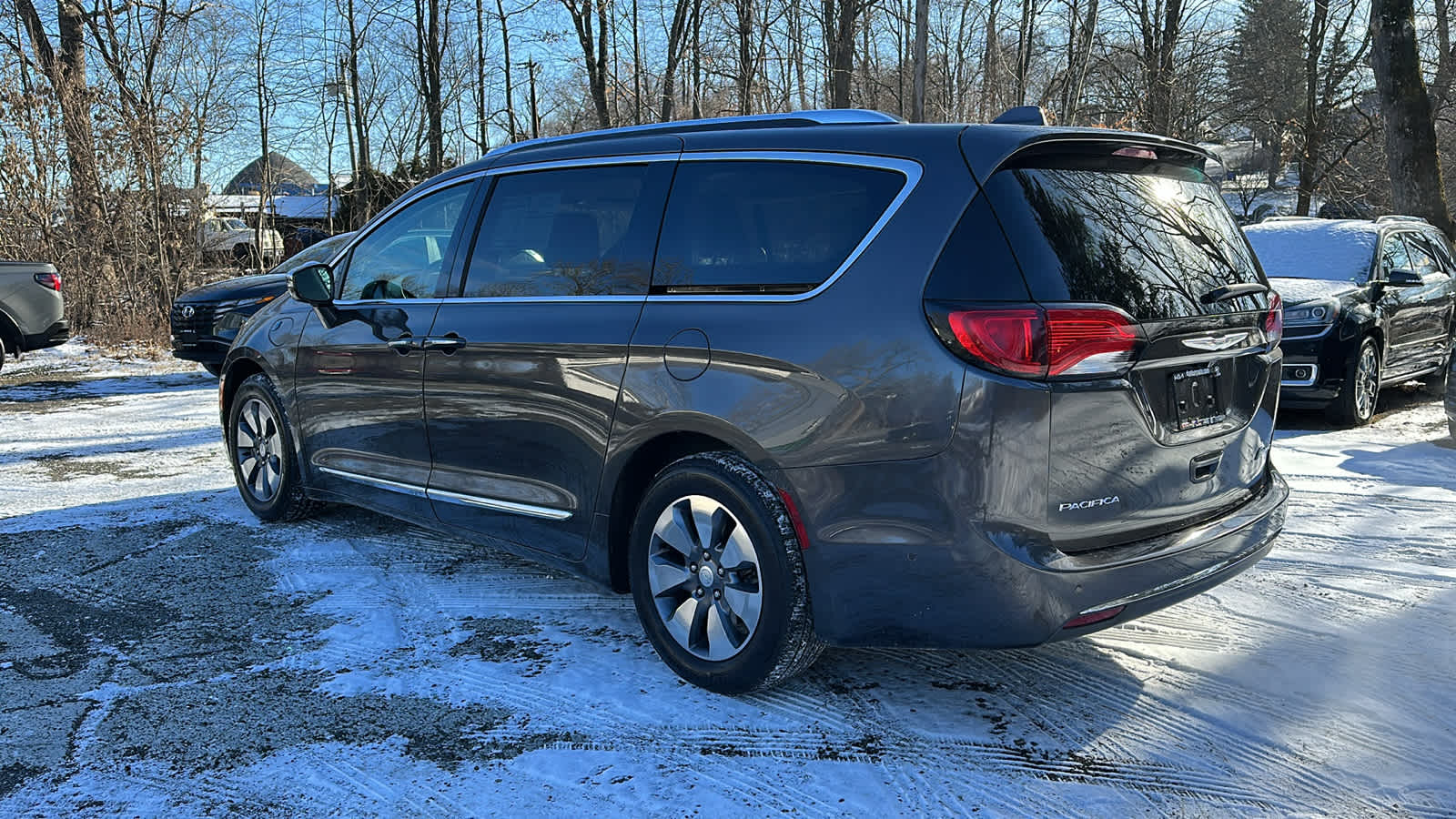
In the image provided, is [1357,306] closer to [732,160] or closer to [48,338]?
[732,160]

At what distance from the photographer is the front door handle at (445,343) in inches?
178

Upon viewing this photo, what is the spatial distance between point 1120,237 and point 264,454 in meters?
4.54

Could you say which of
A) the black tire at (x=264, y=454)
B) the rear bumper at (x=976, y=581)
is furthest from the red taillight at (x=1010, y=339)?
the black tire at (x=264, y=454)

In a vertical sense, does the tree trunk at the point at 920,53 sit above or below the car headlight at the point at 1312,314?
above

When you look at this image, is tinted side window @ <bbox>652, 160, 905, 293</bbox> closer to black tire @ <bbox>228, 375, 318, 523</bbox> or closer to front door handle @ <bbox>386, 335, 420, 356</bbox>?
front door handle @ <bbox>386, 335, 420, 356</bbox>

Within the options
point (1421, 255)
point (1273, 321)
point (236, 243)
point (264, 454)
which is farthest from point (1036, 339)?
point (236, 243)

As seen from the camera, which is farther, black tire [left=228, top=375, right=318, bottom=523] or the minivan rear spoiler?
black tire [left=228, top=375, right=318, bottom=523]

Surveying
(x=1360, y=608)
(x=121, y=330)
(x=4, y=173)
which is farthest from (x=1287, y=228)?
(x=4, y=173)

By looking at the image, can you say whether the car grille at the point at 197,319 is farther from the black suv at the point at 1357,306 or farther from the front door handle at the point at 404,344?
the black suv at the point at 1357,306

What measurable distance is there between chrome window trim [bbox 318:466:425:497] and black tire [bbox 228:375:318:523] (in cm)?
37

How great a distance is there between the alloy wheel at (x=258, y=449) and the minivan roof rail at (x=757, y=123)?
2239 millimetres

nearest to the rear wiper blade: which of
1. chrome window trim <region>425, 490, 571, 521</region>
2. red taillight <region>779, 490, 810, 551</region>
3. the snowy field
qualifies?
the snowy field

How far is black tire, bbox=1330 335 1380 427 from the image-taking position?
8.73 metres

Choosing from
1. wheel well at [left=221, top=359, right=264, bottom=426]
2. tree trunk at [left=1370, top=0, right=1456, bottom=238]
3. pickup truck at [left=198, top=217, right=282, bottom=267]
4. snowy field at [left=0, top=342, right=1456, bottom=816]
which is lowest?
snowy field at [left=0, top=342, right=1456, bottom=816]
